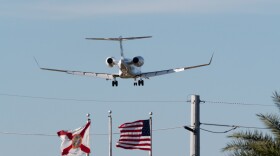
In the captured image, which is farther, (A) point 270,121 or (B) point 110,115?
(B) point 110,115

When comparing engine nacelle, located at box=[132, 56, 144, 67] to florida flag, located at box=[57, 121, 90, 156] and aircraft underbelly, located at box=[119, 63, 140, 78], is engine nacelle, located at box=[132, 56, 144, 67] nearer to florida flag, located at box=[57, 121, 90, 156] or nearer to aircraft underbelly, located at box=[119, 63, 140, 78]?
aircraft underbelly, located at box=[119, 63, 140, 78]

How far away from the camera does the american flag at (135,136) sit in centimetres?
6288

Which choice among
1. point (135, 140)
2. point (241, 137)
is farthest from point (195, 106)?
point (135, 140)

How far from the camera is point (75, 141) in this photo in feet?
215

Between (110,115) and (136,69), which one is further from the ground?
(136,69)

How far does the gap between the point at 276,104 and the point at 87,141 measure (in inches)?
825

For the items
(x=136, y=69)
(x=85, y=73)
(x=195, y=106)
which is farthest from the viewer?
(x=85, y=73)

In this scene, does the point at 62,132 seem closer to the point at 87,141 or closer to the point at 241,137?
the point at 87,141

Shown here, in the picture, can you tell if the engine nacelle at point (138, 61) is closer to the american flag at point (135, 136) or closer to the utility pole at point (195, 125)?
the american flag at point (135, 136)

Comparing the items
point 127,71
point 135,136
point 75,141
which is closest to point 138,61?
point 127,71

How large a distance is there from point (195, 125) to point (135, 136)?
11.2 meters

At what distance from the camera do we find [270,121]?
4622 cm

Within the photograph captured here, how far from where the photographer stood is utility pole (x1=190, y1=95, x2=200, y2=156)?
52.5 meters

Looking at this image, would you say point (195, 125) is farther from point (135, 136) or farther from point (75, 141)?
point (75, 141)
